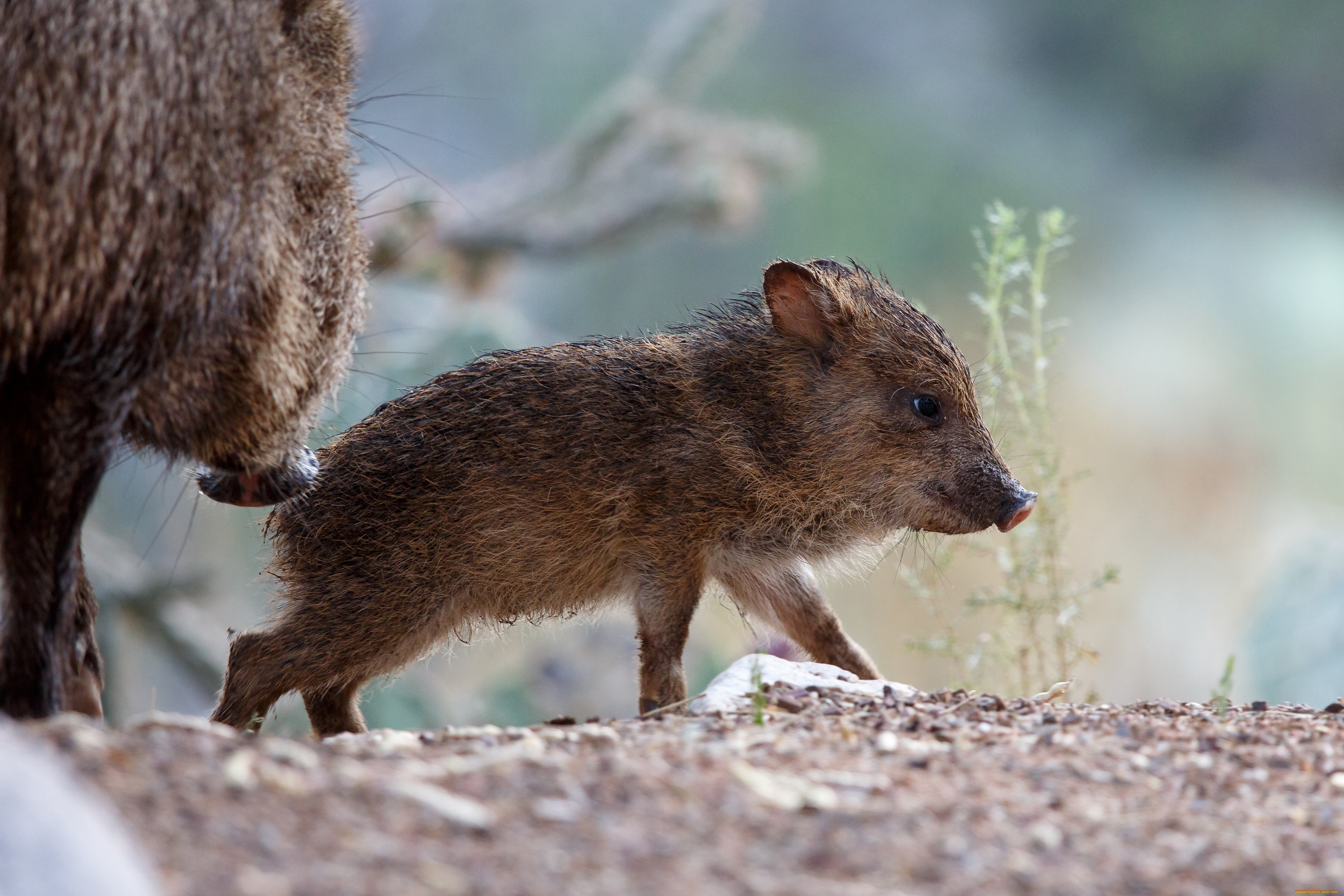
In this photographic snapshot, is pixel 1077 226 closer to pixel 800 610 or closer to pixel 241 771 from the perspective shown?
pixel 800 610

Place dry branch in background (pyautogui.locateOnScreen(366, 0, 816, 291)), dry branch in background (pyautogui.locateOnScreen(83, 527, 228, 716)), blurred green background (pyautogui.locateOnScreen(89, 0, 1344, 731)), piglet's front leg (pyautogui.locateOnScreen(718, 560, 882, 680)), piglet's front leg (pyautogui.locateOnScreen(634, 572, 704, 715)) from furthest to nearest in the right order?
blurred green background (pyautogui.locateOnScreen(89, 0, 1344, 731)) < dry branch in background (pyautogui.locateOnScreen(366, 0, 816, 291)) < dry branch in background (pyautogui.locateOnScreen(83, 527, 228, 716)) < piglet's front leg (pyautogui.locateOnScreen(718, 560, 882, 680)) < piglet's front leg (pyautogui.locateOnScreen(634, 572, 704, 715))

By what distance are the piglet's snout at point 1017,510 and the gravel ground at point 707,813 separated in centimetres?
138

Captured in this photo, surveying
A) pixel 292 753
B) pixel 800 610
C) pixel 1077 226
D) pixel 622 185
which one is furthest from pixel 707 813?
pixel 1077 226

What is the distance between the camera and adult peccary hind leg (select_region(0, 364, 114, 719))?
8.32 ft

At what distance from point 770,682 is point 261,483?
1.44 m

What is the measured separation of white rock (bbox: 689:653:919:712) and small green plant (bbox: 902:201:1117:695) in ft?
3.20

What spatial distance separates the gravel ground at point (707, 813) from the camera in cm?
175

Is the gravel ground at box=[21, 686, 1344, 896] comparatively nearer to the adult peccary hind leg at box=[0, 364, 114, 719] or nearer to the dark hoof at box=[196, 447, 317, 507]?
the adult peccary hind leg at box=[0, 364, 114, 719]

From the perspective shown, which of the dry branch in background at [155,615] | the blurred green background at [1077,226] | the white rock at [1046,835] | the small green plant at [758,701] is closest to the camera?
the white rock at [1046,835]

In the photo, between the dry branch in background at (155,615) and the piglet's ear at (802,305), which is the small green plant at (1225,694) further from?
the dry branch in background at (155,615)

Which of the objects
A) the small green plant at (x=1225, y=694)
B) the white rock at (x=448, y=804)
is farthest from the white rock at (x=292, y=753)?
the small green plant at (x=1225, y=694)

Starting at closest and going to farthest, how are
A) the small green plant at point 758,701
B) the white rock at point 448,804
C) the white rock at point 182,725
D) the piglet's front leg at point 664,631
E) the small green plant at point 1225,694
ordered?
1. the white rock at point 448,804
2. the white rock at point 182,725
3. the small green plant at point 758,701
4. the small green plant at point 1225,694
5. the piglet's front leg at point 664,631

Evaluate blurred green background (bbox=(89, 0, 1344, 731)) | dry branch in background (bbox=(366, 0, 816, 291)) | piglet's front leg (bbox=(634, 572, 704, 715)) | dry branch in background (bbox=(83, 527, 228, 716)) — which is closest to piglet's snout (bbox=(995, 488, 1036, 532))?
piglet's front leg (bbox=(634, 572, 704, 715))

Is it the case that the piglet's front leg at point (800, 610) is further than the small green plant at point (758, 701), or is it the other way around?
the piglet's front leg at point (800, 610)
